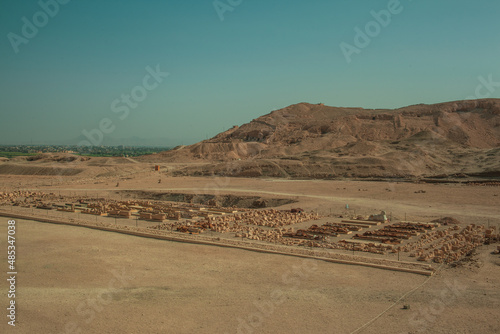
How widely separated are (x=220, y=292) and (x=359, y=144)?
4745cm

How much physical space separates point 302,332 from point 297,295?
6.79ft

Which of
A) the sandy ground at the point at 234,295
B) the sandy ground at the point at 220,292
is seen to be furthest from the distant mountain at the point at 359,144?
the sandy ground at the point at 234,295

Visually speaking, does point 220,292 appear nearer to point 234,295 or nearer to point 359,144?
point 234,295

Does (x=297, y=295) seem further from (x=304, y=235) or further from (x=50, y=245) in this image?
(x=50, y=245)

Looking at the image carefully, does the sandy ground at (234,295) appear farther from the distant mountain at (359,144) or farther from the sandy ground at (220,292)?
the distant mountain at (359,144)

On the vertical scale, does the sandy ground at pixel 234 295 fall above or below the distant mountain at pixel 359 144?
below

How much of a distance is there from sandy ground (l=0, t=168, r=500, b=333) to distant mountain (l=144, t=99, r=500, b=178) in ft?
102

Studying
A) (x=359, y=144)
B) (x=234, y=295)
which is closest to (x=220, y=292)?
(x=234, y=295)

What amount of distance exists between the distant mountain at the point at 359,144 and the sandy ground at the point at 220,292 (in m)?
30.9

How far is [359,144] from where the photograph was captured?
55.4 m

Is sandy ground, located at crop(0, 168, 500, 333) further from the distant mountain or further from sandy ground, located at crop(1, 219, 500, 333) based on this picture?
the distant mountain

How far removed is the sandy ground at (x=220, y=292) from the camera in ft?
29.4

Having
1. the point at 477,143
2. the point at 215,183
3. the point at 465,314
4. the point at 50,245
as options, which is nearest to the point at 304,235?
the point at 465,314

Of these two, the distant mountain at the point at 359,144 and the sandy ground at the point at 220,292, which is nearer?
the sandy ground at the point at 220,292
